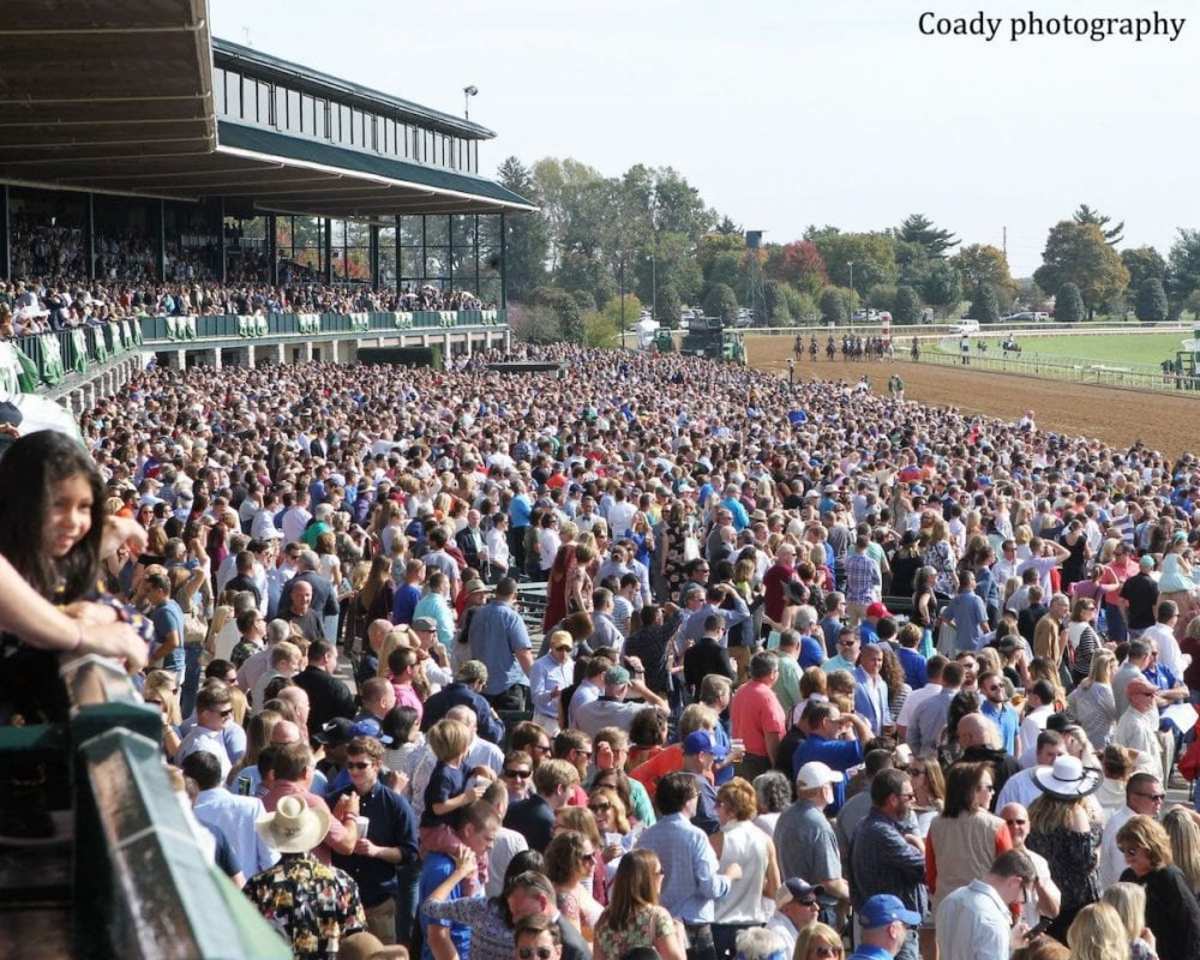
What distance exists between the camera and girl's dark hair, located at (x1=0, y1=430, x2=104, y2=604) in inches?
115

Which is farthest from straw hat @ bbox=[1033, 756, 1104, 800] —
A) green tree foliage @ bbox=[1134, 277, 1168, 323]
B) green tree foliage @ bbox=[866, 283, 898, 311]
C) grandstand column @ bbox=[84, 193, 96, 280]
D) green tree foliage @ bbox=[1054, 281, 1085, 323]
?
green tree foliage @ bbox=[1134, 277, 1168, 323]

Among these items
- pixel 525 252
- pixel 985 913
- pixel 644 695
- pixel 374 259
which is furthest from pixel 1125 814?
pixel 525 252

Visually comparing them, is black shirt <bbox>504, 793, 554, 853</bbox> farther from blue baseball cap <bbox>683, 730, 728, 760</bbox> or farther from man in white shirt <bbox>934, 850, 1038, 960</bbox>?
man in white shirt <bbox>934, 850, 1038, 960</bbox>

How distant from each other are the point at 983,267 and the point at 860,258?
1392cm

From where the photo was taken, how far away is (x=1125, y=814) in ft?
26.1

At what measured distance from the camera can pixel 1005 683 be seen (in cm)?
1015

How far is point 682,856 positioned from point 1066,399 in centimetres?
5903

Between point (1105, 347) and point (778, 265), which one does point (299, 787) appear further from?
point (778, 265)

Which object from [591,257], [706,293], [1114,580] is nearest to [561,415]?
[1114,580]

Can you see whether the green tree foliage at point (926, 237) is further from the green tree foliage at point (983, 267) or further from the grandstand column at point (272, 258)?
the grandstand column at point (272, 258)

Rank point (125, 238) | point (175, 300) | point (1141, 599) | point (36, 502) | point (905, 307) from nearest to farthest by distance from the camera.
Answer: point (36, 502) → point (1141, 599) → point (175, 300) → point (125, 238) → point (905, 307)

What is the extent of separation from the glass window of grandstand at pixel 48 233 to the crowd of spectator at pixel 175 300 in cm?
142

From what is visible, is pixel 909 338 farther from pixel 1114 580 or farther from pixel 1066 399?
pixel 1114 580

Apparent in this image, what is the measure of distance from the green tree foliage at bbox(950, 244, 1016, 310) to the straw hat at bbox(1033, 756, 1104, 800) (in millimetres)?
166127
